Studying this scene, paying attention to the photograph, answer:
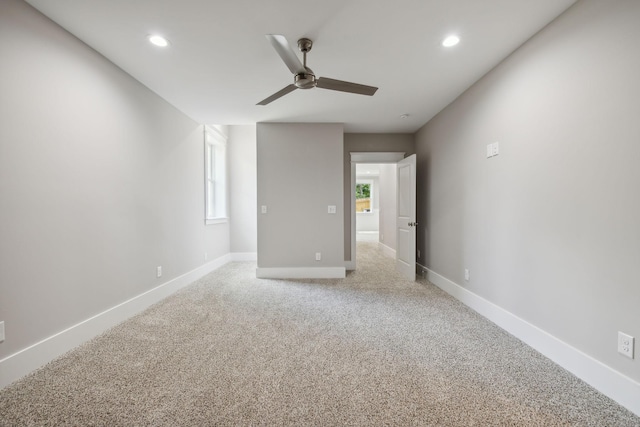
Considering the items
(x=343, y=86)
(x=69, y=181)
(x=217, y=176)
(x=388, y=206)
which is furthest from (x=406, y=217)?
(x=69, y=181)

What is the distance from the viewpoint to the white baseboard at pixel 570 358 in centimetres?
140

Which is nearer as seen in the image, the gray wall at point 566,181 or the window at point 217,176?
the gray wall at point 566,181

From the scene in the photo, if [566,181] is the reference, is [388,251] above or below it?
below

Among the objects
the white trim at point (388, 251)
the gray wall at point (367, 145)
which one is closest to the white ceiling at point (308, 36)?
the gray wall at point (367, 145)

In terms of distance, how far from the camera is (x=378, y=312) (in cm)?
274

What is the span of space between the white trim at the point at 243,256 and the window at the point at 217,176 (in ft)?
2.66

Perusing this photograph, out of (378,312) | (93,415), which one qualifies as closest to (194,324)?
(93,415)

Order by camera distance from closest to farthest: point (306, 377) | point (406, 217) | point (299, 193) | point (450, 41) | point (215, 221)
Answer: point (306, 377), point (450, 41), point (299, 193), point (406, 217), point (215, 221)

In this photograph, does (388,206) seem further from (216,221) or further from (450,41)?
(450,41)

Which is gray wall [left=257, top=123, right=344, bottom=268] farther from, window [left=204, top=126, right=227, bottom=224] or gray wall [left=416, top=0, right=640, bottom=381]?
gray wall [left=416, top=0, right=640, bottom=381]

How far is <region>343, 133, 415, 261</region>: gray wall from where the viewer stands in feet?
15.7

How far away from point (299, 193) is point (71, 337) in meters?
2.92

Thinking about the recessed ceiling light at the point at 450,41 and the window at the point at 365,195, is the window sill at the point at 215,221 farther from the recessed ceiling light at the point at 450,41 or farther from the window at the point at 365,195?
the window at the point at 365,195

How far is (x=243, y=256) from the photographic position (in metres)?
5.60
